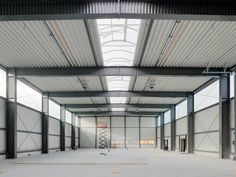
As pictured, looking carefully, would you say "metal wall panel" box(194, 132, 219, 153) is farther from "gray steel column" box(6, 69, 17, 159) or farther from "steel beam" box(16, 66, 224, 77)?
"gray steel column" box(6, 69, 17, 159)

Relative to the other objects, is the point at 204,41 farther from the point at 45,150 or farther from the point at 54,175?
the point at 45,150

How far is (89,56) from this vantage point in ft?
93.4

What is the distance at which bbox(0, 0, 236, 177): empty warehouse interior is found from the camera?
1645 centimetres

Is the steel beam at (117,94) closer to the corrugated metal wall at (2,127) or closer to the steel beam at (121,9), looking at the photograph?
the corrugated metal wall at (2,127)

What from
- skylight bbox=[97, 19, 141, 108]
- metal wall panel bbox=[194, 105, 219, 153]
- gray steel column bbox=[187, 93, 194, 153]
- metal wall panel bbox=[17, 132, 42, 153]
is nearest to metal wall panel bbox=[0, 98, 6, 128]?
metal wall panel bbox=[17, 132, 42, 153]

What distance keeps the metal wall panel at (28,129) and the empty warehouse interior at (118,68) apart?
111mm

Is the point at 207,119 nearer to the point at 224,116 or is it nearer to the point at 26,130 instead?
the point at 224,116

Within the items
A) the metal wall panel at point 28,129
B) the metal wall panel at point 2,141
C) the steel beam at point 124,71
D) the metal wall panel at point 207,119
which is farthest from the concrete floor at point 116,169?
the metal wall panel at point 207,119

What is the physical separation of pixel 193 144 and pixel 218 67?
16229 mm

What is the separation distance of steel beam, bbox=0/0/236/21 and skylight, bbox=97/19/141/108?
428cm

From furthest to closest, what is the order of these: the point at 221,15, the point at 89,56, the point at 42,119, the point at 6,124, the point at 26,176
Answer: the point at 42,119 < the point at 6,124 < the point at 89,56 < the point at 26,176 < the point at 221,15

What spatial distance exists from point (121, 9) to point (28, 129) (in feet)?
85.1

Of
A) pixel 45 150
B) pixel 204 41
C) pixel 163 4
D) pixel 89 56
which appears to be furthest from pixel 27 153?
pixel 163 4

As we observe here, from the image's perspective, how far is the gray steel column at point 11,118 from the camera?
103 feet
